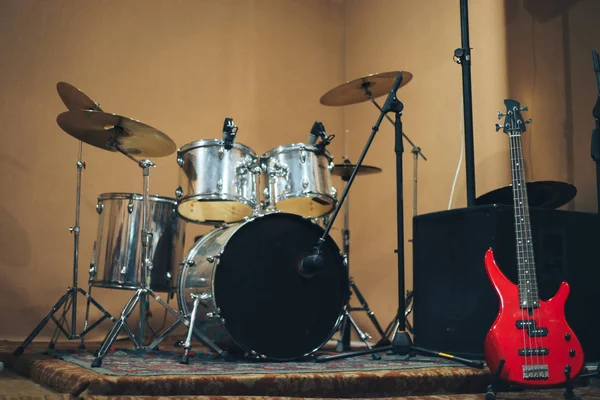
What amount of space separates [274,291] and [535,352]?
1336mm

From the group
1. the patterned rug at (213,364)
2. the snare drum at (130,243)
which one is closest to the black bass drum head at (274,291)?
the patterned rug at (213,364)

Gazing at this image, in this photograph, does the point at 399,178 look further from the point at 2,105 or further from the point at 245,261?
the point at 2,105

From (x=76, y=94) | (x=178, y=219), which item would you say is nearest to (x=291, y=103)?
(x=178, y=219)

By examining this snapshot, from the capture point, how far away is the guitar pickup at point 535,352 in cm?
258

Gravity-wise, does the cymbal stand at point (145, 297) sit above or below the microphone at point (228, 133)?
below

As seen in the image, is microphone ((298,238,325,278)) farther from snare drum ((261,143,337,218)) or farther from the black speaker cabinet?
the black speaker cabinet

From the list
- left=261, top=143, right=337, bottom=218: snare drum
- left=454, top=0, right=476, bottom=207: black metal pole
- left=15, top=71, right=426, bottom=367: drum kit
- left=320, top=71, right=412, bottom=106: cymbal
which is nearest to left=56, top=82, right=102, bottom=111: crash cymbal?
left=15, top=71, right=426, bottom=367: drum kit

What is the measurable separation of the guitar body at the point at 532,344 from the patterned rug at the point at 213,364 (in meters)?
0.55

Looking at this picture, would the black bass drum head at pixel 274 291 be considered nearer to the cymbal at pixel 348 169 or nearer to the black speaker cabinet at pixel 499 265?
the black speaker cabinet at pixel 499 265

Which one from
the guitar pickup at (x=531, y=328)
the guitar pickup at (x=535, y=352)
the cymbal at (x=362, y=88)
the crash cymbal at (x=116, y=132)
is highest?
the cymbal at (x=362, y=88)

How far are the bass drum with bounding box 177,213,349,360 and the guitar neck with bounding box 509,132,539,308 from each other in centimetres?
104

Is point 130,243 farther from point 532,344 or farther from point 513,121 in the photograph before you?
point 532,344

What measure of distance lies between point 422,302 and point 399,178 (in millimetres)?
655

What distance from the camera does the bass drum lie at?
132 inches
